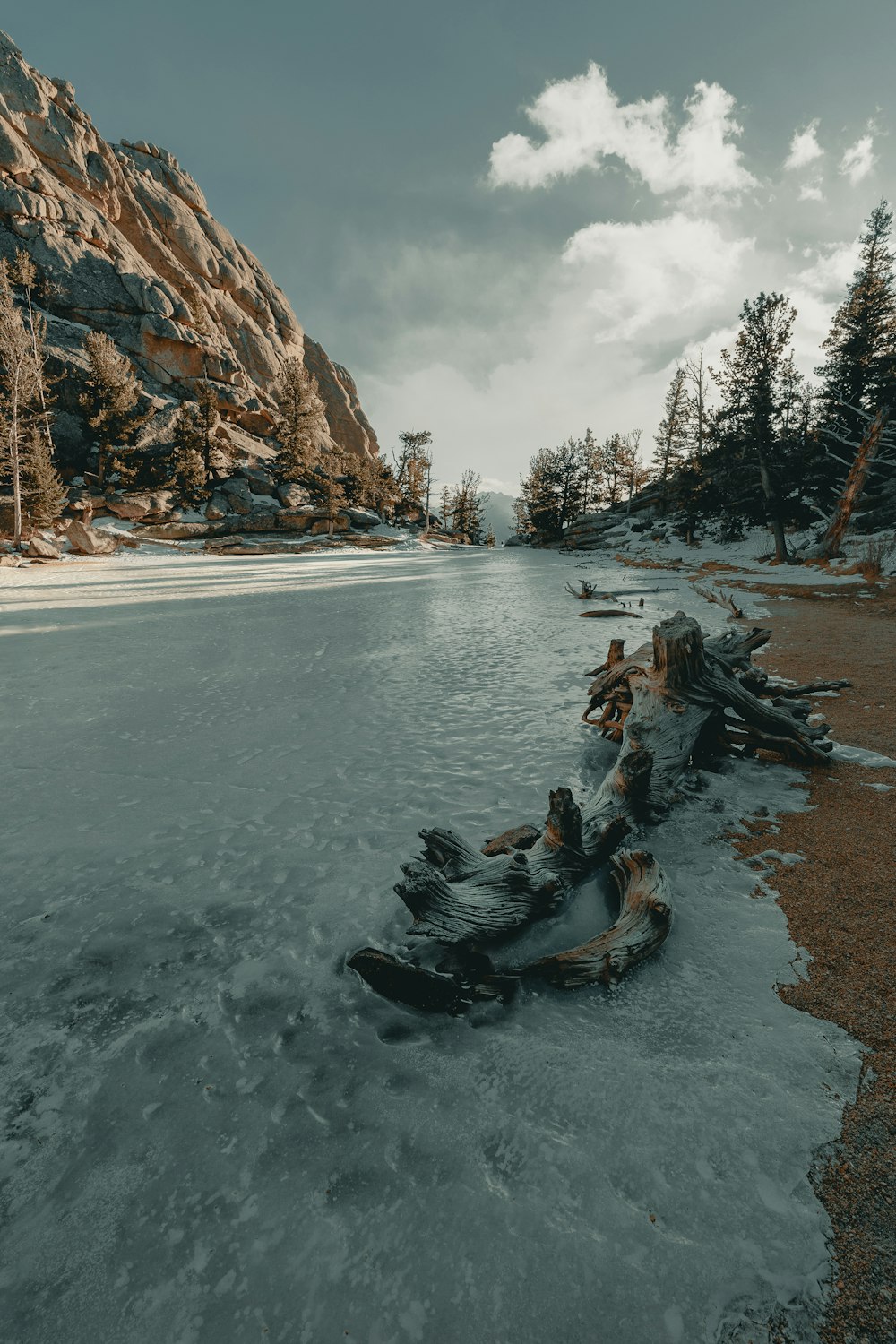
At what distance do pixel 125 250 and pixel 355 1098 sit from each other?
71.0m

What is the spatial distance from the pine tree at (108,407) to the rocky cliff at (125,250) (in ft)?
12.8

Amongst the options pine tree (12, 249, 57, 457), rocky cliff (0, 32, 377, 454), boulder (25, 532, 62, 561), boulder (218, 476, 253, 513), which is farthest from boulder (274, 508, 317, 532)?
rocky cliff (0, 32, 377, 454)

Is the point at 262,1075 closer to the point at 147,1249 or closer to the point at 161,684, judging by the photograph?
the point at 147,1249

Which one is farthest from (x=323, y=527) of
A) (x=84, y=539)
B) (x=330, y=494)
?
(x=84, y=539)

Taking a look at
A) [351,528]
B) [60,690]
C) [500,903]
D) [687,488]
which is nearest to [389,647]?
[60,690]

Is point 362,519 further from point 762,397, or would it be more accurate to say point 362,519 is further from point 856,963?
point 856,963

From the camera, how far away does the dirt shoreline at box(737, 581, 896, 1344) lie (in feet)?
4.65

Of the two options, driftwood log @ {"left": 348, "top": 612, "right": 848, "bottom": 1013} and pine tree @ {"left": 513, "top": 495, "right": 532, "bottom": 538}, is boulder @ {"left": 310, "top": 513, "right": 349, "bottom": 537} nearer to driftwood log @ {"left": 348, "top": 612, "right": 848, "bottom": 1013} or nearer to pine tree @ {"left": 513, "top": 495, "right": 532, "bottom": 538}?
pine tree @ {"left": 513, "top": 495, "right": 532, "bottom": 538}

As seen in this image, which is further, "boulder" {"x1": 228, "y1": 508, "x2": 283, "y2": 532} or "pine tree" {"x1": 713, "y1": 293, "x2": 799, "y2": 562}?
"boulder" {"x1": 228, "y1": 508, "x2": 283, "y2": 532}

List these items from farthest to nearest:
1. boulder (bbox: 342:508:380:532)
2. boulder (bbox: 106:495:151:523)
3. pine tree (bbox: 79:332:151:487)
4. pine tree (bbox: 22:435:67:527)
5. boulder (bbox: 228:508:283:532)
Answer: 1. boulder (bbox: 342:508:380:532)
2. boulder (bbox: 228:508:283:532)
3. pine tree (bbox: 79:332:151:487)
4. boulder (bbox: 106:495:151:523)
5. pine tree (bbox: 22:435:67:527)

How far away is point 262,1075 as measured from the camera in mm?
2084

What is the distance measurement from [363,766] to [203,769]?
1.45m

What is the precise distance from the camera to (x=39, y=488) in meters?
26.9

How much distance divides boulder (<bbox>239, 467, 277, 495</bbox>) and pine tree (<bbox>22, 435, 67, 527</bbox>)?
52.4ft
